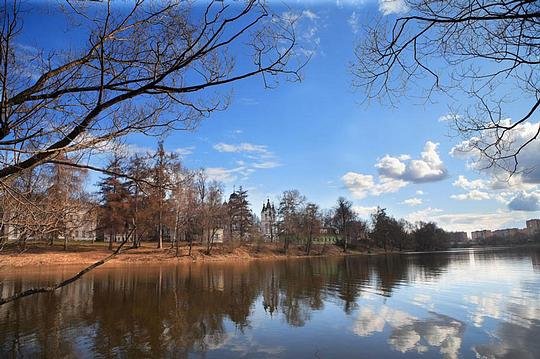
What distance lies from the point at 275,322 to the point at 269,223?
306 ft

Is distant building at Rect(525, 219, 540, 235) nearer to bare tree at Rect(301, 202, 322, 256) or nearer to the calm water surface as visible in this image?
bare tree at Rect(301, 202, 322, 256)

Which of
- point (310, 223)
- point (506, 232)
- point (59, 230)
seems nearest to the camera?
point (59, 230)

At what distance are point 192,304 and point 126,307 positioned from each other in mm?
2974

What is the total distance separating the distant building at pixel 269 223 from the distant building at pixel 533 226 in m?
85.8

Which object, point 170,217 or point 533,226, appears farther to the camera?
point 533,226

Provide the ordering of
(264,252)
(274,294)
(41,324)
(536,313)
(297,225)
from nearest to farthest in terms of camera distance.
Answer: (41,324)
(536,313)
(274,294)
(264,252)
(297,225)

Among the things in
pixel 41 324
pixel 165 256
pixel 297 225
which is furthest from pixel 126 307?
pixel 297 225

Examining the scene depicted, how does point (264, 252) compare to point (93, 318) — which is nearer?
point (93, 318)

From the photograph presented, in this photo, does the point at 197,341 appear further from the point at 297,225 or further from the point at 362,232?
the point at 362,232

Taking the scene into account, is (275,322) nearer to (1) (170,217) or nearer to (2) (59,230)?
(2) (59,230)

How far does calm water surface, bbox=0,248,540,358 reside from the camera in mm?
11727

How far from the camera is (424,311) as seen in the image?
1770 cm

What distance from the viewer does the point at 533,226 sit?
454 feet

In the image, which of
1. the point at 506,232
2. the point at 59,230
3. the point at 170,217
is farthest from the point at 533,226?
the point at 59,230
